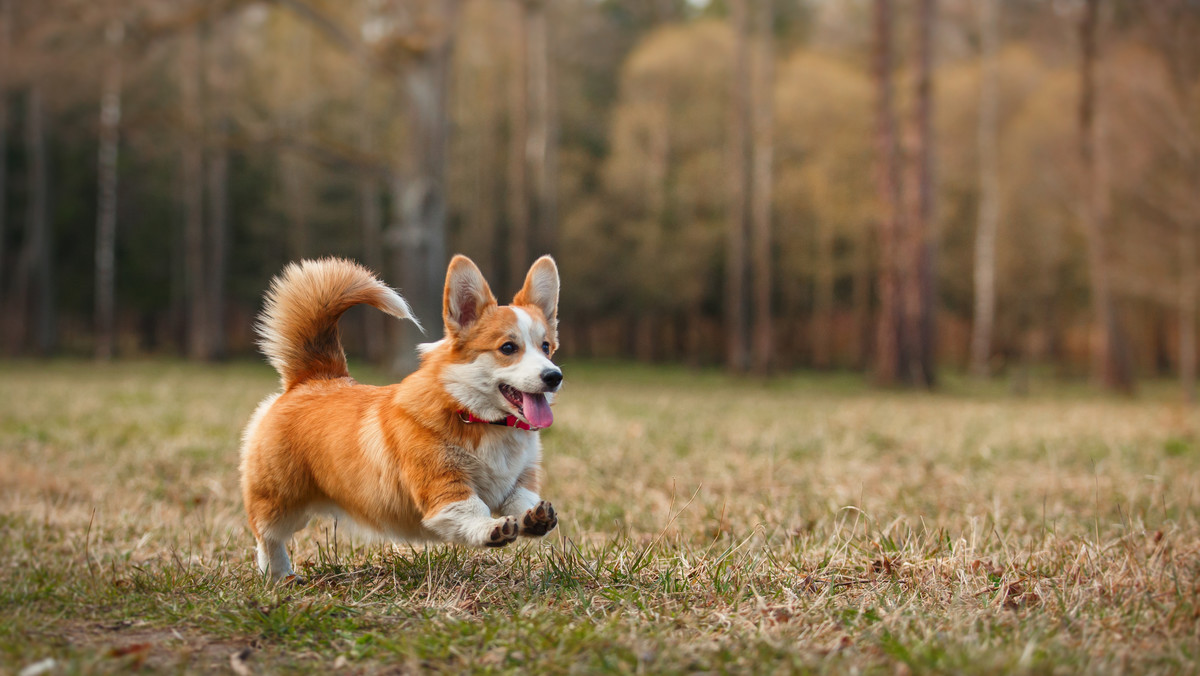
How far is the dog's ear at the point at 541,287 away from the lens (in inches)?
127

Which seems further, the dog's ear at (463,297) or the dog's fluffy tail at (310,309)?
the dog's fluffy tail at (310,309)

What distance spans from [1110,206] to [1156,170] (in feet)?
5.74

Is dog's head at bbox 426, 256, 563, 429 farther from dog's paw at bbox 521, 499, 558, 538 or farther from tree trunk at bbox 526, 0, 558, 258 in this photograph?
tree trunk at bbox 526, 0, 558, 258

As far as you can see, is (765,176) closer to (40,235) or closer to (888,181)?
(888,181)

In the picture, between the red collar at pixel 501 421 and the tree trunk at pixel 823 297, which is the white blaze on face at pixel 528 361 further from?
the tree trunk at pixel 823 297

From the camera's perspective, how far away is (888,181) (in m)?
15.8

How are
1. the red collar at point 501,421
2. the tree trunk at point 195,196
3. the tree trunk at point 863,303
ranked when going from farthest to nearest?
the tree trunk at point 863,303 → the tree trunk at point 195,196 → the red collar at point 501,421

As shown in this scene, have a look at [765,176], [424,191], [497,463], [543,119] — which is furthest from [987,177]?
[497,463]

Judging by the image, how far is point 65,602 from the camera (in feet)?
8.75

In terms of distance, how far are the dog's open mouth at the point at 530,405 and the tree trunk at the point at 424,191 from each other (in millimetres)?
11361

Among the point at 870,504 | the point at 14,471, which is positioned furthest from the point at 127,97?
the point at 870,504

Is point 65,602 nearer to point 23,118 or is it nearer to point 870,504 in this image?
point 870,504

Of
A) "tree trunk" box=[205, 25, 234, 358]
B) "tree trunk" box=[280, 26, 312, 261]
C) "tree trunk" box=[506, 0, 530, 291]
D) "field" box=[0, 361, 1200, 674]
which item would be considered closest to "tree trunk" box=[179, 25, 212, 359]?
"tree trunk" box=[205, 25, 234, 358]

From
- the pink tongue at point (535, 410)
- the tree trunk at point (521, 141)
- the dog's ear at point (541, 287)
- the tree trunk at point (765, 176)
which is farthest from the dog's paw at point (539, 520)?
the tree trunk at point (521, 141)
